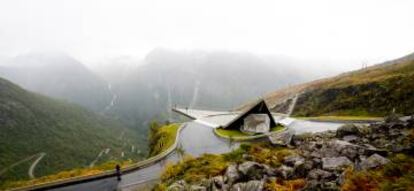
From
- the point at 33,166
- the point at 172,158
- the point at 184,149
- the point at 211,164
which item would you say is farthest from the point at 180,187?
the point at 33,166

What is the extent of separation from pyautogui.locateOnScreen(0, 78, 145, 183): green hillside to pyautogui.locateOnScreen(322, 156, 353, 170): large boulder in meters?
143

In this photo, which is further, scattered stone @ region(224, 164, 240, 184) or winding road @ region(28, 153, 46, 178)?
winding road @ region(28, 153, 46, 178)

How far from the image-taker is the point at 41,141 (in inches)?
6324

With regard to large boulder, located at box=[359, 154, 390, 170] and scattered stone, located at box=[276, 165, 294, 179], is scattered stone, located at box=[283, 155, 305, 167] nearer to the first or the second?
scattered stone, located at box=[276, 165, 294, 179]

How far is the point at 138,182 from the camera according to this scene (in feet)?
65.0

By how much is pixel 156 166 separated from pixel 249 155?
11225mm

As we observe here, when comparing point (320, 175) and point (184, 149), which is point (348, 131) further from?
point (184, 149)

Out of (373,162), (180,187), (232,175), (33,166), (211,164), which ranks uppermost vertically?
(373,162)

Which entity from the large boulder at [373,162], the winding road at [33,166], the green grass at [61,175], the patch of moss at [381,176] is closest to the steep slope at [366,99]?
the large boulder at [373,162]

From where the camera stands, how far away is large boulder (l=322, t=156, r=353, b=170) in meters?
10.8

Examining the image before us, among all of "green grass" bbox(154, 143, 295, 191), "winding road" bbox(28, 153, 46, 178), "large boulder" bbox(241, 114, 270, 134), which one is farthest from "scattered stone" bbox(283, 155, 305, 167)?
"winding road" bbox(28, 153, 46, 178)

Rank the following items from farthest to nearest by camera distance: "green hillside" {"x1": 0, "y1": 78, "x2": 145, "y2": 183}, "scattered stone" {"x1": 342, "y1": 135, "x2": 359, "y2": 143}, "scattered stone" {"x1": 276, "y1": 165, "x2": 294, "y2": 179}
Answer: "green hillside" {"x1": 0, "y1": 78, "x2": 145, "y2": 183}, "scattered stone" {"x1": 342, "y1": 135, "x2": 359, "y2": 143}, "scattered stone" {"x1": 276, "y1": 165, "x2": 294, "y2": 179}

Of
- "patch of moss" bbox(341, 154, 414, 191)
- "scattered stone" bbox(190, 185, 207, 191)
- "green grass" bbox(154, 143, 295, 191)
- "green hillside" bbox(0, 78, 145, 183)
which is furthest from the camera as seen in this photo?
"green hillside" bbox(0, 78, 145, 183)

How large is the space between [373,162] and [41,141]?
180 metres
